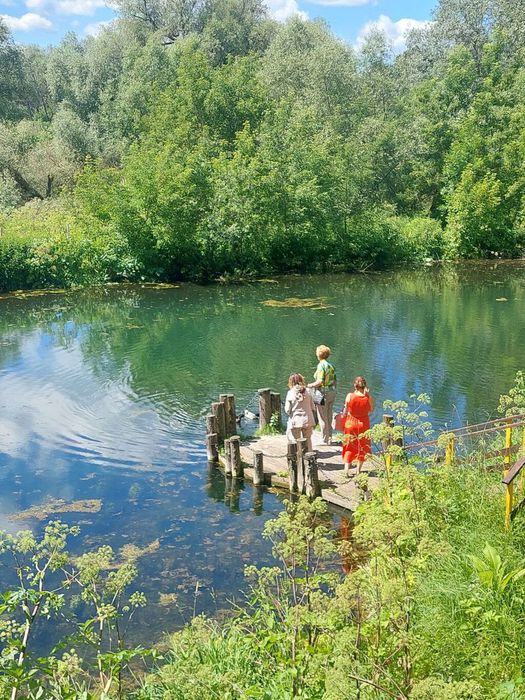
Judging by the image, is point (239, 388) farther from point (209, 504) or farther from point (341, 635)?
point (341, 635)

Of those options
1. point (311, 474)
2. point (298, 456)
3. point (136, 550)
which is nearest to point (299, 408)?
point (298, 456)

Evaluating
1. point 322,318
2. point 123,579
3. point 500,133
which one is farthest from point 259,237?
point 123,579

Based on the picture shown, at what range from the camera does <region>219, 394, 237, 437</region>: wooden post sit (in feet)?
49.4

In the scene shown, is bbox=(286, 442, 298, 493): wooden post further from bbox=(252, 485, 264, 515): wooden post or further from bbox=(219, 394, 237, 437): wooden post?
bbox=(219, 394, 237, 437): wooden post

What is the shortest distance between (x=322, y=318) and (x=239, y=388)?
33.1 feet

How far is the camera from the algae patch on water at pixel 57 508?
12336mm

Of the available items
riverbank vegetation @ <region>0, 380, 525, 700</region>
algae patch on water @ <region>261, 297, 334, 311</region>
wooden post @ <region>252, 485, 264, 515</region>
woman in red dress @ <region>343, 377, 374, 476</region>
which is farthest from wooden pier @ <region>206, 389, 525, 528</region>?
algae patch on water @ <region>261, 297, 334, 311</region>

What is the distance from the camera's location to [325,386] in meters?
13.4

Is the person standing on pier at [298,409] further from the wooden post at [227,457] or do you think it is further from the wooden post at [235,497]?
the wooden post at [235,497]

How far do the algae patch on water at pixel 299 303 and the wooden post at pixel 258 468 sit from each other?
18212mm

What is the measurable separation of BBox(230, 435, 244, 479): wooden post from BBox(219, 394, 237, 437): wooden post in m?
1.72

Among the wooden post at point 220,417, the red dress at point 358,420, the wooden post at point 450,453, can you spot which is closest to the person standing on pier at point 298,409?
the red dress at point 358,420

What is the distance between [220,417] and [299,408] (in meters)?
2.47

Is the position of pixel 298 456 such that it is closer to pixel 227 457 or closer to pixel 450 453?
pixel 227 457
